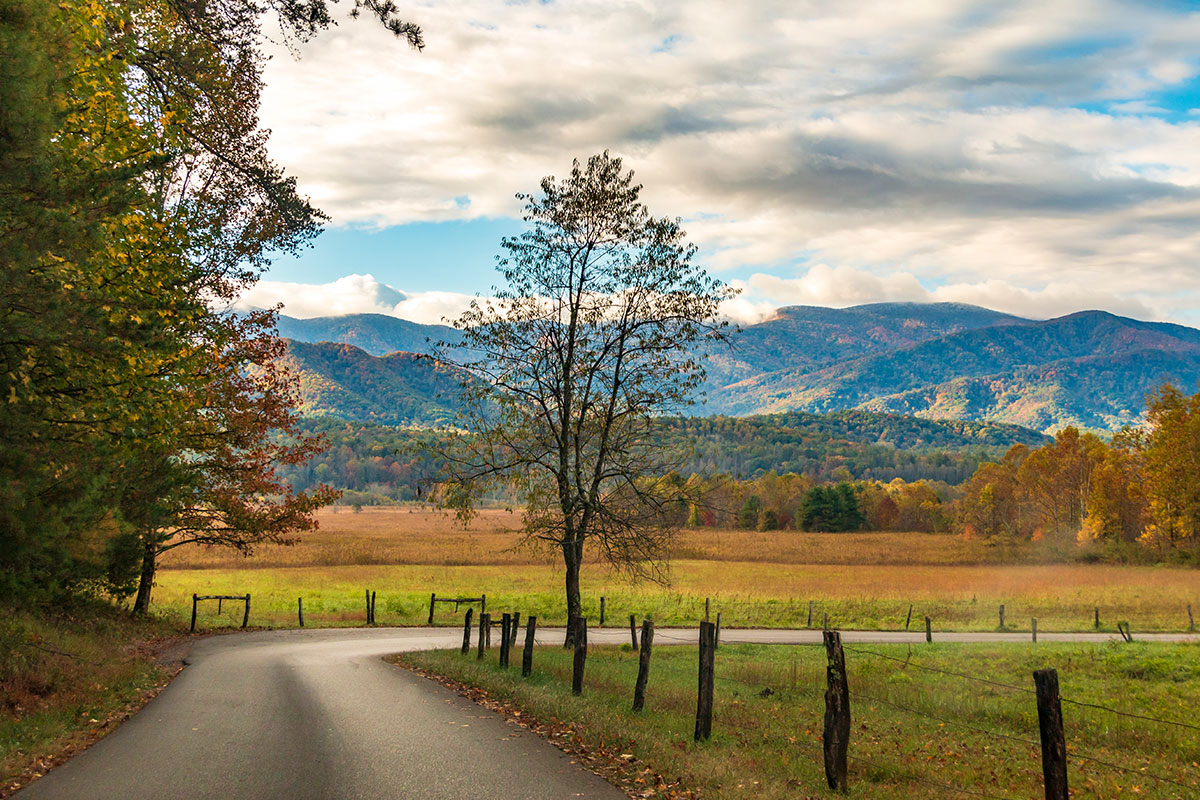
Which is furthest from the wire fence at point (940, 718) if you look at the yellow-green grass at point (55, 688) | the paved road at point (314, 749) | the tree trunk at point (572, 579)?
the yellow-green grass at point (55, 688)

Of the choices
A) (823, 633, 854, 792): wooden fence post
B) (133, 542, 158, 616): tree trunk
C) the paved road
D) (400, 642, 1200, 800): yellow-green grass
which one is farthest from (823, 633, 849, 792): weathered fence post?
(133, 542, 158, 616): tree trunk

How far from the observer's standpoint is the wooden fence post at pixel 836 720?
9531 millimetres

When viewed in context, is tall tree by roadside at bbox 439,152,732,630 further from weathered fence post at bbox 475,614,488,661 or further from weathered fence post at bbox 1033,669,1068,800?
weathered fence post at bbox 1033,669,1068,800

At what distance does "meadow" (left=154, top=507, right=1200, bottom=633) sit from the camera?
39.1 meters

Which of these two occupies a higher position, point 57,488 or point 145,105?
point 145,105

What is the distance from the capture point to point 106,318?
1121 centimetres

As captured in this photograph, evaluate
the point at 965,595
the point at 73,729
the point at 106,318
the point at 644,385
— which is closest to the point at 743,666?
the point at 644,385

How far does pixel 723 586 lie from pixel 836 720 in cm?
4533

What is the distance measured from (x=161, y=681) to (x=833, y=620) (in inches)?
1230

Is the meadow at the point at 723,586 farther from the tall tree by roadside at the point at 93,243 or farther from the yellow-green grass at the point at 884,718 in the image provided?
the tall tree by roadside at the point at 93,243

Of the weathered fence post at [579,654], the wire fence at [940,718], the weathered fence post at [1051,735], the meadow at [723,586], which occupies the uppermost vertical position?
the weathered fence post at [1051,735]

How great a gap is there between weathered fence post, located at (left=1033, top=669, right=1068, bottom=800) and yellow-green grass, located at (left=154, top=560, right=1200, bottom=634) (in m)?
30.3

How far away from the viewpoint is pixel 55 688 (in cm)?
1316

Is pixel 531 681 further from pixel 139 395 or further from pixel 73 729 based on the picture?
pixel 139 395
